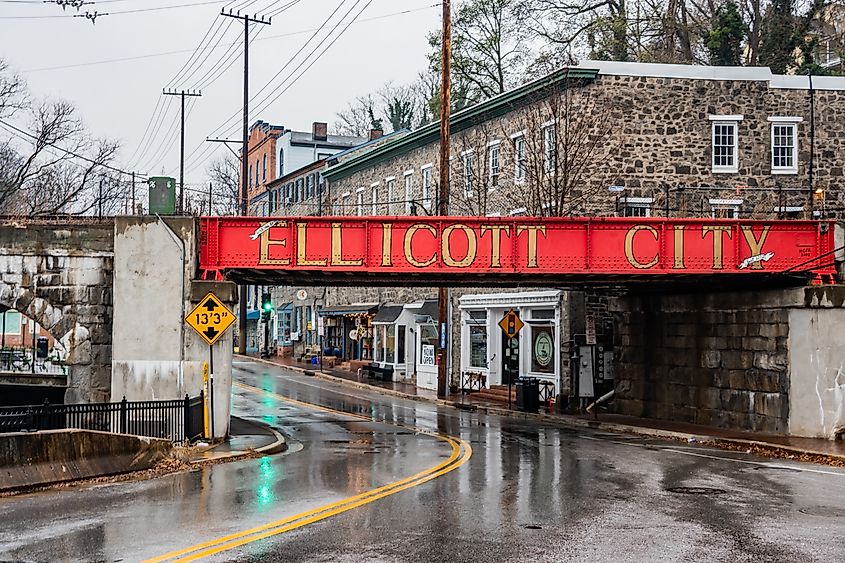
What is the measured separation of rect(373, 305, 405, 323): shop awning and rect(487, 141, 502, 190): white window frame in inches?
417

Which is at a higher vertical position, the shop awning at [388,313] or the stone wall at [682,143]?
the stone wall at [682,143]

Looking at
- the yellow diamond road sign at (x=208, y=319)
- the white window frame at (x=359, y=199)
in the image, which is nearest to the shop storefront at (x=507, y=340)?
the white window frame at (x=359, y=199)

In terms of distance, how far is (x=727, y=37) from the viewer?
43219 millimetres

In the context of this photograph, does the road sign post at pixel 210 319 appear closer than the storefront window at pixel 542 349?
Yes

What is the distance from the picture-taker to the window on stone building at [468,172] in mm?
41812

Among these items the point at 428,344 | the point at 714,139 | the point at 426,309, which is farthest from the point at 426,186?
the point at 714,139

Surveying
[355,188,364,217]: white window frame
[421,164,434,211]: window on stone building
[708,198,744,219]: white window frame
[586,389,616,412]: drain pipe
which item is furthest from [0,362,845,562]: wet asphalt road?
[355,188,364,217]: white window frame

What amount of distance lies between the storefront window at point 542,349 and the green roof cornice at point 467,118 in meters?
8.77

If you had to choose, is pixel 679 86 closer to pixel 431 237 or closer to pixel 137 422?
pixel 431 237

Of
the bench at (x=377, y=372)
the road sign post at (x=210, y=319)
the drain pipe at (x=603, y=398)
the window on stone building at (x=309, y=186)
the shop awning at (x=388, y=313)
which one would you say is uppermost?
the window on stone building at (x=309, y=186)

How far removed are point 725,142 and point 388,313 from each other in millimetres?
20664

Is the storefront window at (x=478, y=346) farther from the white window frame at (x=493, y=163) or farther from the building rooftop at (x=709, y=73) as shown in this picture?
the building rooftop at (x=709, y=73)

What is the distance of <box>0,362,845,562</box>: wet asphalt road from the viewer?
1052 centimetres

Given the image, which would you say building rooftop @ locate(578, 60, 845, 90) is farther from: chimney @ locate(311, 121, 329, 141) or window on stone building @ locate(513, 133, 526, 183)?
chimney @ locate(311, 121, 329, 141)
